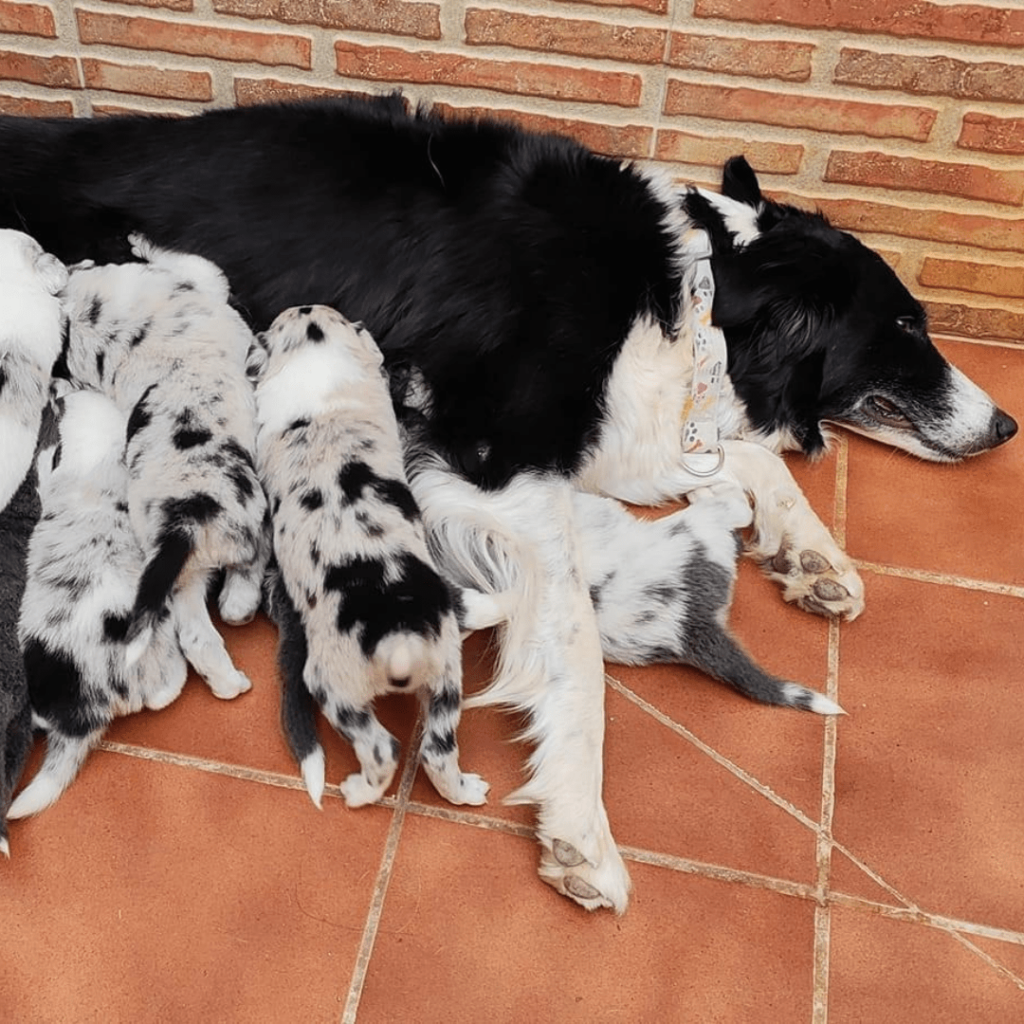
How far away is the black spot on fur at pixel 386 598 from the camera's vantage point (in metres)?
1.60

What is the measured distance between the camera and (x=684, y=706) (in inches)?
76.6

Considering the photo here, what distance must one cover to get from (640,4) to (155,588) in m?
1.62

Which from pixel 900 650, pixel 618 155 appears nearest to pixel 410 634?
pixel 900 650

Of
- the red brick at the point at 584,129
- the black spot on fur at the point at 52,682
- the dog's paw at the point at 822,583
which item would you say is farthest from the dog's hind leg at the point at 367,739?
the red brick at the point at 584,129

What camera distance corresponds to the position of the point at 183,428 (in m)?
1.86

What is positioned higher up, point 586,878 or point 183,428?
point 183,428

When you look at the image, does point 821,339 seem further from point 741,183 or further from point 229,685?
point 229,685

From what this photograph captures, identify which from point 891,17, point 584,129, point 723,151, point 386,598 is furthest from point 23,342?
point 891,17

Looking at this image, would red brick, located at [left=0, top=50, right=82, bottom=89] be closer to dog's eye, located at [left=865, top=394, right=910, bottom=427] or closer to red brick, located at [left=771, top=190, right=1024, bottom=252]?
red brick, located at [left=771, top=190, right=1024, bottom=252]

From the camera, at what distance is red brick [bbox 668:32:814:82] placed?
241 centimetres

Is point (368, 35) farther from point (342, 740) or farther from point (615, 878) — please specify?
point (615, 878)

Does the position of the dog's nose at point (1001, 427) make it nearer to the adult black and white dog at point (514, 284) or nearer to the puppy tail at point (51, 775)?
the adult black and white dog at point (514, 284)

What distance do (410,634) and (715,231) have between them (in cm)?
113

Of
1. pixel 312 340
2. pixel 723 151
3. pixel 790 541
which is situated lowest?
pixel 790 541
